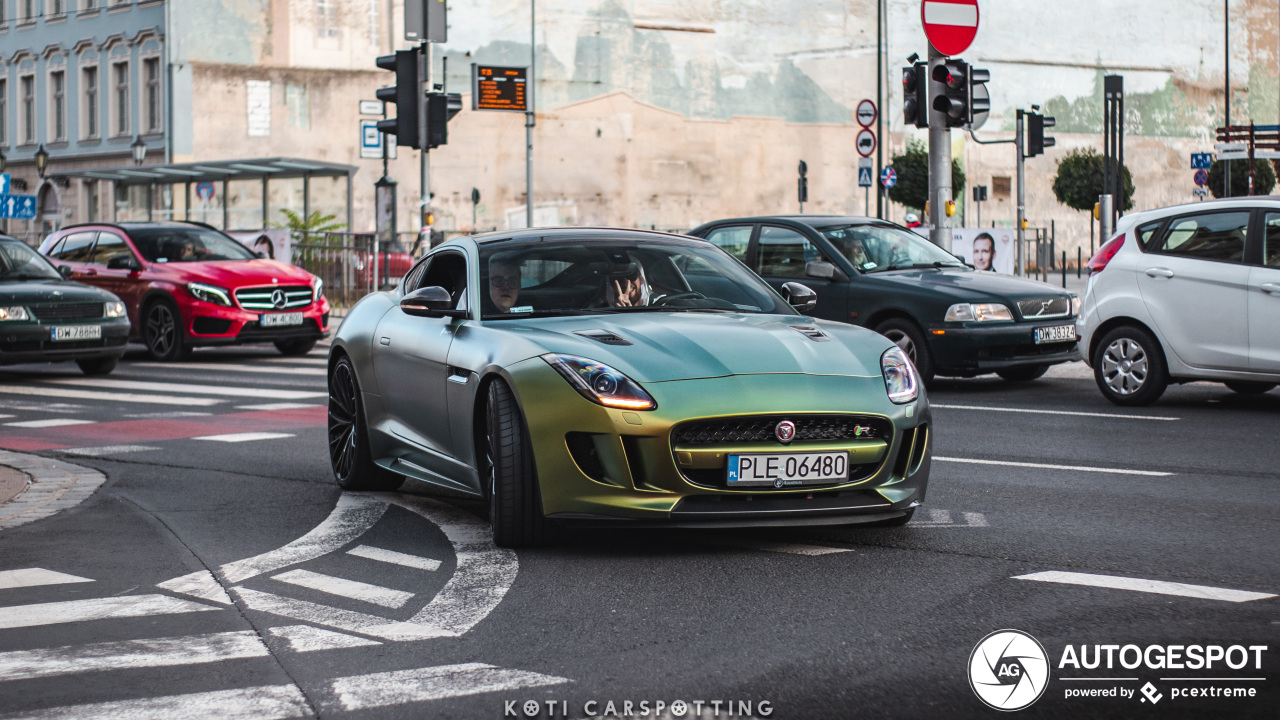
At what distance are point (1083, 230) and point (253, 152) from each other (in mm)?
33912

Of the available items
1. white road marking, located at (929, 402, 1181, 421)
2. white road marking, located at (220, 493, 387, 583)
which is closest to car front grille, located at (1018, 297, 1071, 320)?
white road marking, located at (929, 402, 1181, 421)

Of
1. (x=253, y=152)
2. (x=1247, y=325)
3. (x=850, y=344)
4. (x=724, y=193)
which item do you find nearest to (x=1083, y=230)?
(x=724, y=193)

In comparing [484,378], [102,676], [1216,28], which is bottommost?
[102,676]

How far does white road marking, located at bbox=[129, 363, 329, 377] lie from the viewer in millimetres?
17781

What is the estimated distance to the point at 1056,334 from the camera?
46.8 feet

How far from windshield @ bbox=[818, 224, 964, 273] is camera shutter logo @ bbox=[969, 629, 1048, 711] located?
10093 millimetres

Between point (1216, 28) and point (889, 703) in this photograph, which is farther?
point (1216, 28)

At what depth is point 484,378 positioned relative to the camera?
6.78 m

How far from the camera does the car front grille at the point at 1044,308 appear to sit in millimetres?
14148

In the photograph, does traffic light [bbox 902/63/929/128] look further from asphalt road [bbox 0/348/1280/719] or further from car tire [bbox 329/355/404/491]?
car tire [bbox 329/355/404/491]

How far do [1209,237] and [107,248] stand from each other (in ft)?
46.2

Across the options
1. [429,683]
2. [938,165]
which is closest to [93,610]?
[429,683]

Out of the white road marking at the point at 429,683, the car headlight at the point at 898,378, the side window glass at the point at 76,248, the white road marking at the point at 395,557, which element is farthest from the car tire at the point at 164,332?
the white road marking at the point at 429,683

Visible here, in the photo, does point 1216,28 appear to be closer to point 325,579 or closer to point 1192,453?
point 1192,453
